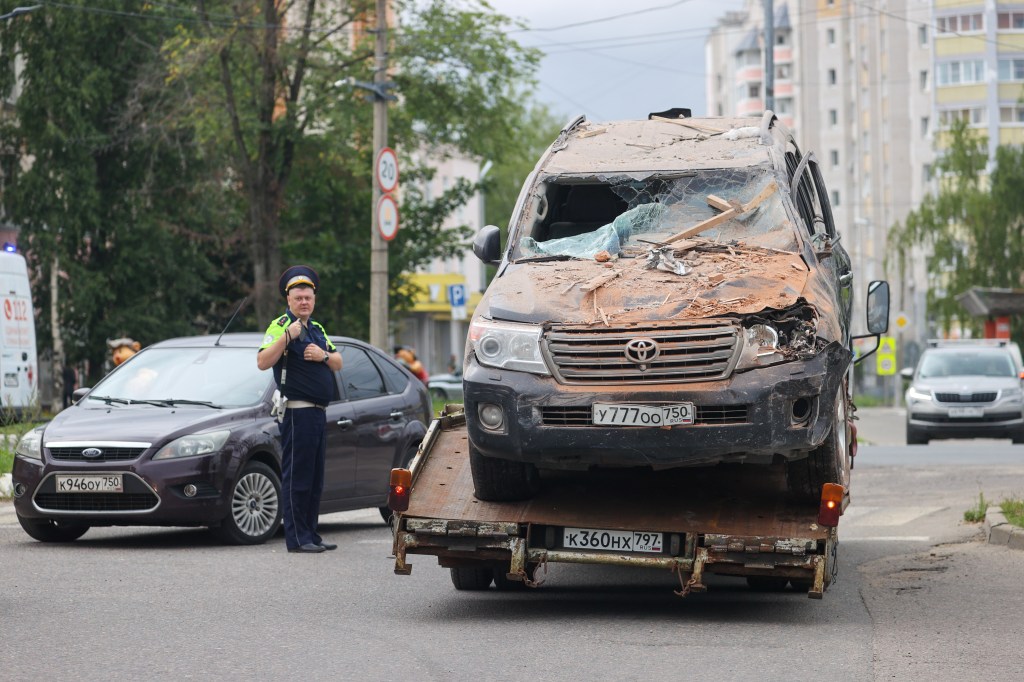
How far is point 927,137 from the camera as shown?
93.6 metres

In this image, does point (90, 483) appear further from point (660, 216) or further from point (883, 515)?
point (883, 515)

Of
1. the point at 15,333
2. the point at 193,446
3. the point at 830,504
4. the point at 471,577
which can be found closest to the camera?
the point at 830,504

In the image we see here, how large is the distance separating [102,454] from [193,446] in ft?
2.12

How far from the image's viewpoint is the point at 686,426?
8.77 metres

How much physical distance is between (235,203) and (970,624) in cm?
3788

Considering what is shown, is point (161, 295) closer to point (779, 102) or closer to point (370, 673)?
point (370, 673)

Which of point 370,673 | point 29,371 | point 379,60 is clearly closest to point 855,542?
point 370,673

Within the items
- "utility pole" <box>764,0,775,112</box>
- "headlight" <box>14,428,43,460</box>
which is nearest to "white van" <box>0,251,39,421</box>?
"headlight" <box>14,428,43,460</box>

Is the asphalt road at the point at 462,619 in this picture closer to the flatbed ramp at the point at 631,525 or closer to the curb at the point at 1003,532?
the curb at the point at 1003,532

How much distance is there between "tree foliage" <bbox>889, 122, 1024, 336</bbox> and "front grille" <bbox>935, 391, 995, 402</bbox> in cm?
2869

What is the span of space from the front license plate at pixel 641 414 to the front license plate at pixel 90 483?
499cm

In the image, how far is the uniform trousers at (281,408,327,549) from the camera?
1269cm

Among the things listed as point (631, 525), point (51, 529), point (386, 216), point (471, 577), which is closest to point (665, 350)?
point (631, 525)

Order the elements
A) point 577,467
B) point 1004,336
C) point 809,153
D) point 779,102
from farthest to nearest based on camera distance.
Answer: point 779,102, point 1004,336, point 809,153, point 577,467
